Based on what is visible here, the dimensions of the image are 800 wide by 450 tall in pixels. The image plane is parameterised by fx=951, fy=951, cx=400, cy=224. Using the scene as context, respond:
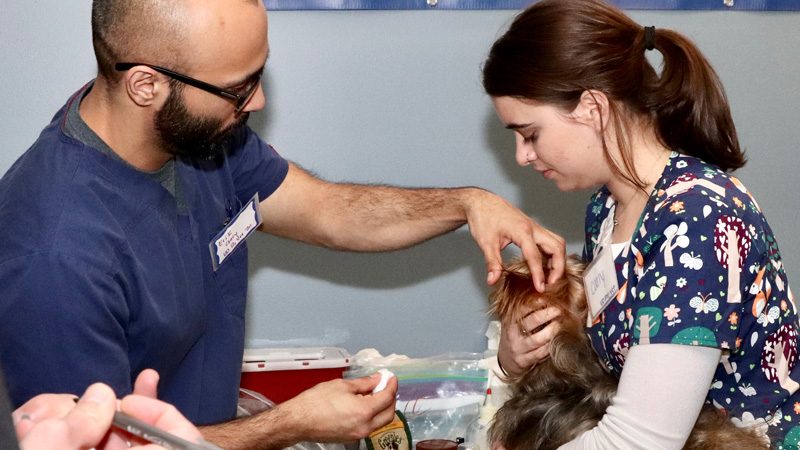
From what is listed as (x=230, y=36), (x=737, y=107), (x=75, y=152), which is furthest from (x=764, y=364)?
(x=737, y=107)

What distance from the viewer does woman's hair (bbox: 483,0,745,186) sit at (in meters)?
1.75

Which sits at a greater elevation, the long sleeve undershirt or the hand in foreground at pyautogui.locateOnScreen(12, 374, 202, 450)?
the hand in foreground at pyautogui.locateOnScreen(12, 374, 202, 450)

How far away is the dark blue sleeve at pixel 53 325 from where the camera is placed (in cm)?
157

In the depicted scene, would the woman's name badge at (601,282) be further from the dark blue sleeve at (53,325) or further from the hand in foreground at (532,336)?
the dark blue sleeve at (53,325)

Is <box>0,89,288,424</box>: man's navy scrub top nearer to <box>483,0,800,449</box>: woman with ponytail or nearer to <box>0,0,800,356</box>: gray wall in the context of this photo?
<box>483,0,800,449</box>: woman with ponytail

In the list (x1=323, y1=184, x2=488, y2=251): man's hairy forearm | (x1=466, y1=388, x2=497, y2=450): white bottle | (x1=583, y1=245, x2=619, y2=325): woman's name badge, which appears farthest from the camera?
(x1=466, y1=388, x2=497, y2=450): white bottle

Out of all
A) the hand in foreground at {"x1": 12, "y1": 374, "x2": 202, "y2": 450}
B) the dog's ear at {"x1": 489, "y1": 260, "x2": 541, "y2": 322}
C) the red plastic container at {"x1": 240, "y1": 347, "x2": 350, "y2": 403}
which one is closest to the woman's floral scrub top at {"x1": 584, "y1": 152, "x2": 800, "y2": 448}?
the dog's ear at {"x1": 489, "y1": 260, "x2": 541, "y2": 322}

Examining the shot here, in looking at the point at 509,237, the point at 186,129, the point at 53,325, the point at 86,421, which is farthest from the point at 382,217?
the point at 86,421

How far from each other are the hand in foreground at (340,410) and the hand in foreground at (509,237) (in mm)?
349

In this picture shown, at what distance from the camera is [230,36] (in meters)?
1.76

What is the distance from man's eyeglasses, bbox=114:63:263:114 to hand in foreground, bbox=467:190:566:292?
602 millimetres

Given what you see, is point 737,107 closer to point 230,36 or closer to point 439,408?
point 439,408

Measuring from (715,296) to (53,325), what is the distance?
3.62 feet

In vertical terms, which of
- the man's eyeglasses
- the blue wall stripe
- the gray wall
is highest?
the man's eyeglasses
